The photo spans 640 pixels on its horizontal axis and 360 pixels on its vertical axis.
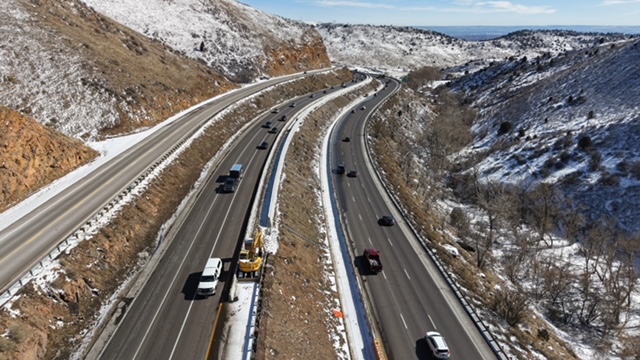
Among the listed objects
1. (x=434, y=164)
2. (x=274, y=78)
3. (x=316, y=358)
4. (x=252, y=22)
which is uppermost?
(x=252, y=22)

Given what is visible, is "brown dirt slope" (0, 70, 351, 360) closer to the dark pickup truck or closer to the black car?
the dark pickup truck

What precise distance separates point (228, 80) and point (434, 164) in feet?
190

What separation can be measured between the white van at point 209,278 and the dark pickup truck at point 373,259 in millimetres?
14571

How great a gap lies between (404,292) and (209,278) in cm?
1725

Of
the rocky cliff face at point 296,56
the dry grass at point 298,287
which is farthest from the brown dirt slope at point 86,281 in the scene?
the rocky cliff face at point 296,56

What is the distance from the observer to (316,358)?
79.8 feet

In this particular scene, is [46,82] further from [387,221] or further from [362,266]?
[362,266]

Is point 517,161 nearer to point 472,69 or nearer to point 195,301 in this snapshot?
point 195,301

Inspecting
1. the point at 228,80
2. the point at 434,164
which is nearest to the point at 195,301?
the point at 434,164

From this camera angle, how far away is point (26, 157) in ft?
129

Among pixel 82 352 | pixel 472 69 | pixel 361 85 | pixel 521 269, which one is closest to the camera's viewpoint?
pixel 82 352

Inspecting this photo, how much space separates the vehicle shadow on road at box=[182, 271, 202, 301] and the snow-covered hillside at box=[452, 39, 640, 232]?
56783 millimetres

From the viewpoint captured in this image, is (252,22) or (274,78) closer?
(274,78)

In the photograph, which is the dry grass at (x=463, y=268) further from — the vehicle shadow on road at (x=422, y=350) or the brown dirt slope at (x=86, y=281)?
the brown dirt slope at (x=86, y=281)
